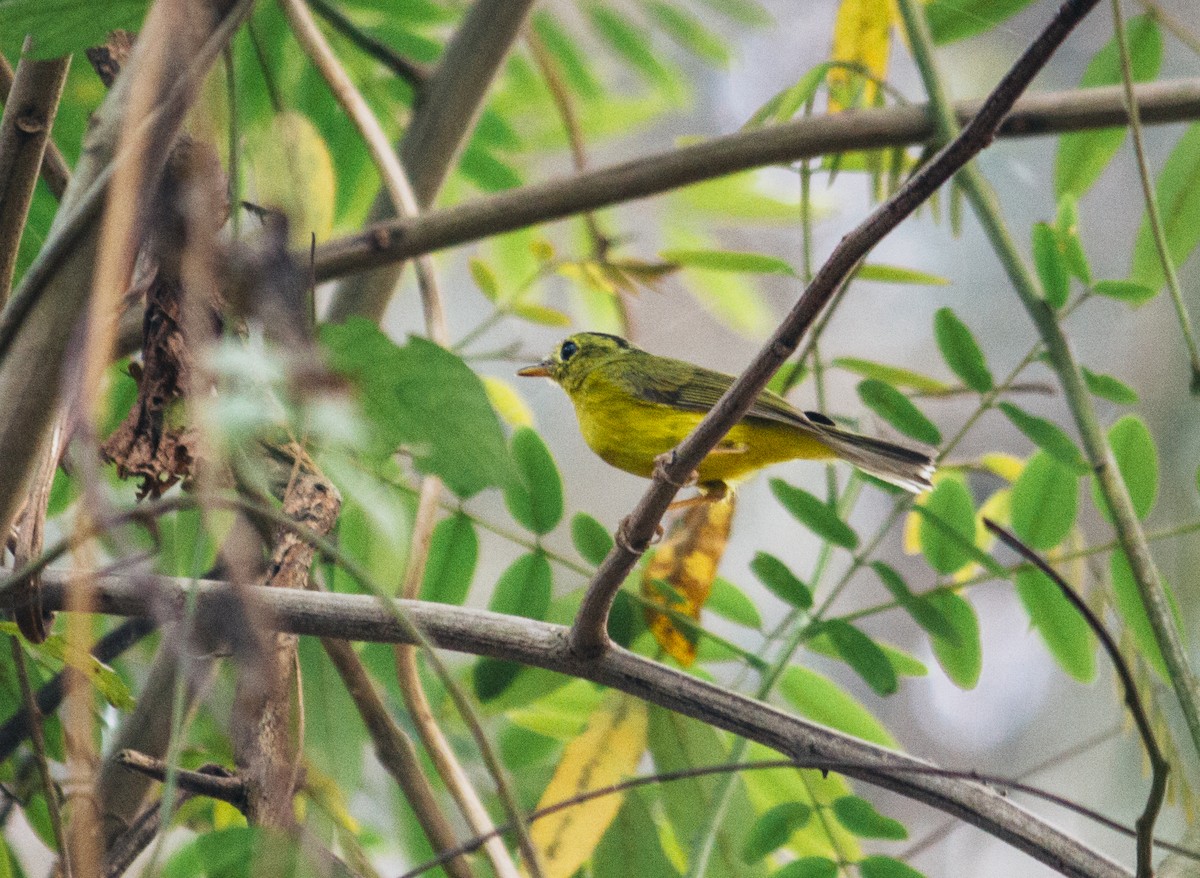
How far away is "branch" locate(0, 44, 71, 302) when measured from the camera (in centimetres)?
106

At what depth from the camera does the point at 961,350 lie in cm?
165

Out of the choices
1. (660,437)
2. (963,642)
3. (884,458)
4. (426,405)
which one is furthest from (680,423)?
(426,405)

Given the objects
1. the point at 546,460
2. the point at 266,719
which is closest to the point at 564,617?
the point at 546,460

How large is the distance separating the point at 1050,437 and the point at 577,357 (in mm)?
1333

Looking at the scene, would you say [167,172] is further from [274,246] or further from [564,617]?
[564,617]

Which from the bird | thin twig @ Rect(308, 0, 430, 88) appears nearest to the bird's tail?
the bird

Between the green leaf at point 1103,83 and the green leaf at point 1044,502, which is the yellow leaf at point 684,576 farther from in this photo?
the green leaf at point 1103,83

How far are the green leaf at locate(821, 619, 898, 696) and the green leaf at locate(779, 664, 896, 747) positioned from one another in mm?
156

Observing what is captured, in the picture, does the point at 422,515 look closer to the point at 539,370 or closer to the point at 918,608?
the point at 918,608

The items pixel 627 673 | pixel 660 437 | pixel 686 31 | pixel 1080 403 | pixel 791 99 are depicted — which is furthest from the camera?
pixel 686 31

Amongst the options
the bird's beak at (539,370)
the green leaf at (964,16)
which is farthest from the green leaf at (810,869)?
the bird's beak at (539,370)

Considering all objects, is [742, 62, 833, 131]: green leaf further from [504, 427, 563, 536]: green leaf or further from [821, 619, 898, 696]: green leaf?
[821, 619, 898, 696]: green leaf

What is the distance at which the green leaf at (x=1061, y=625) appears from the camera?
163cm

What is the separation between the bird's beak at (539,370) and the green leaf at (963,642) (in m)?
1.35
